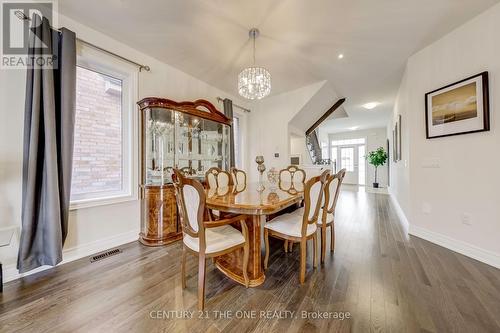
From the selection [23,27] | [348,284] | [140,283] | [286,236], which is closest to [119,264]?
[140,283]

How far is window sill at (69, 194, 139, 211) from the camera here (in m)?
2.08

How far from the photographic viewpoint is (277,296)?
1478 millimetres

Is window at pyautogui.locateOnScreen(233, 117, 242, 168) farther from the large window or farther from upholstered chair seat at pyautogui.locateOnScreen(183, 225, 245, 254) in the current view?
the large window

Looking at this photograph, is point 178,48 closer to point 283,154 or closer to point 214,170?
point 214,170

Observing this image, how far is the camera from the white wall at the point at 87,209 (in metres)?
1.70

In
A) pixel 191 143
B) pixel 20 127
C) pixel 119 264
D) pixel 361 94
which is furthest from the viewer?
pixel 361 94

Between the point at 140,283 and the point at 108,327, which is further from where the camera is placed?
the point at 140,283

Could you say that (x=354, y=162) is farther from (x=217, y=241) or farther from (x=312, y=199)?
(x=217, y=241)

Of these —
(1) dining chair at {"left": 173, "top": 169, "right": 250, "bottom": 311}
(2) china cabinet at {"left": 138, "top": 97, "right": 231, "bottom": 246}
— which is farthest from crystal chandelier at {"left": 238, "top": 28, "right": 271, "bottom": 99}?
(1) dining chair at {"left": 173, "top": 169, "right": 250, "bottom": 311}

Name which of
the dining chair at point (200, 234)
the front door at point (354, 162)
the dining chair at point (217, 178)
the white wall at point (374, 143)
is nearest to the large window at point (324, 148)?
the front door at point (354, 162)

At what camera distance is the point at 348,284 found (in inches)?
63.4

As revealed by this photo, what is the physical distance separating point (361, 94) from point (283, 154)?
2.31m

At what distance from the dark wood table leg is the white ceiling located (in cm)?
218

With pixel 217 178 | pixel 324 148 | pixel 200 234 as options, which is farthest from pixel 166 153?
pixel 324 148
